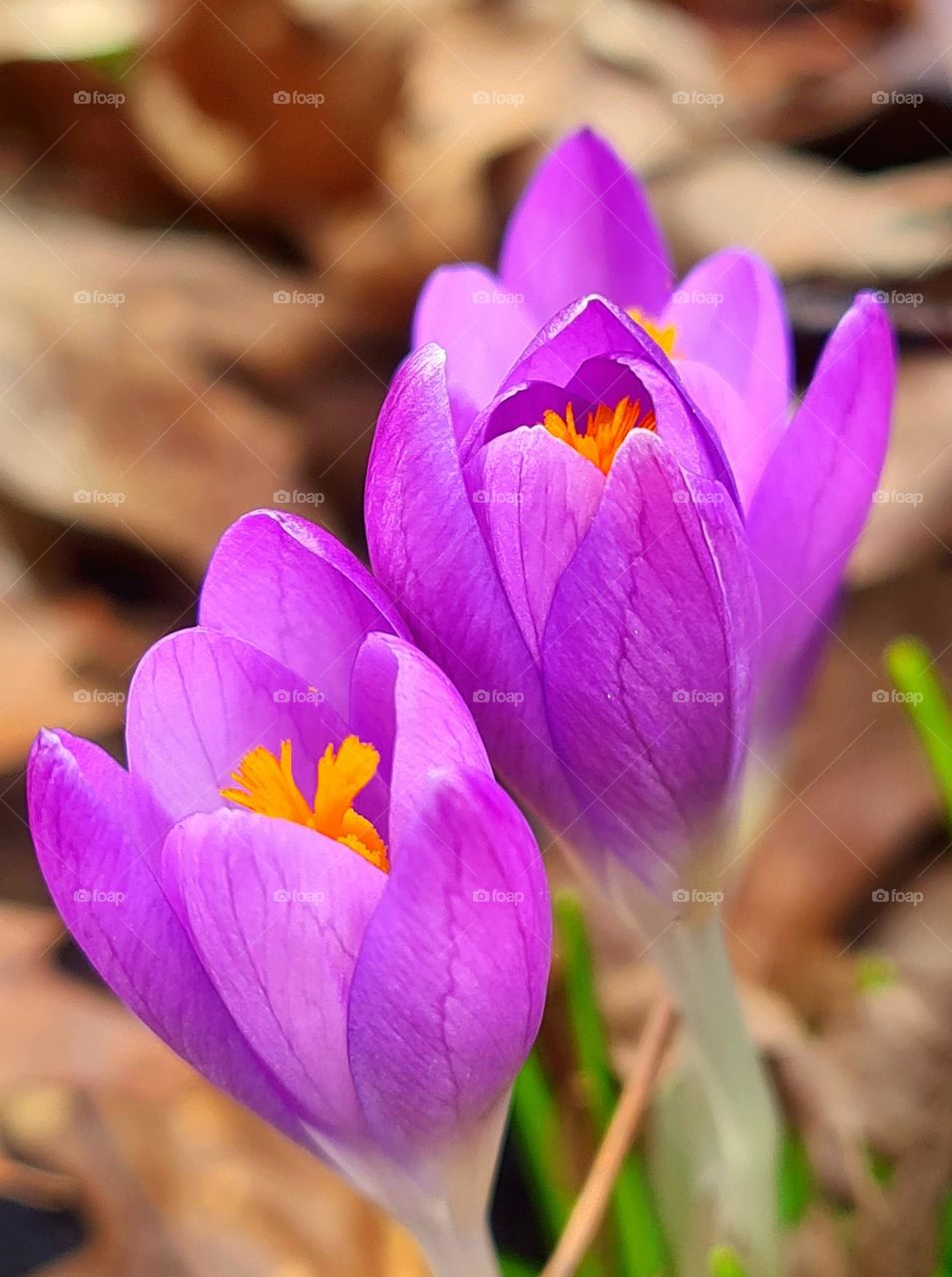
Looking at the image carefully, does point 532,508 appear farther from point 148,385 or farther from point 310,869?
point 148,385

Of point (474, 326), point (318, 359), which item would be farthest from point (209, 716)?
point (318, 359)

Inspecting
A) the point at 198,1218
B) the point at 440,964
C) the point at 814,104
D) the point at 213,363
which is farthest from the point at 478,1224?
the point at 814,104

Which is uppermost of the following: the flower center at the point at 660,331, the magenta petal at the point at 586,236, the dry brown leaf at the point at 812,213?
the dry brown leaf at the point at 812,213

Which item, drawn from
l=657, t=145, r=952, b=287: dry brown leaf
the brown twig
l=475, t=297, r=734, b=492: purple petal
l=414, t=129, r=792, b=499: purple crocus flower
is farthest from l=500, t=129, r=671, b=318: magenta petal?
l=657, t=145, r=952, b=287: dry brown leaf

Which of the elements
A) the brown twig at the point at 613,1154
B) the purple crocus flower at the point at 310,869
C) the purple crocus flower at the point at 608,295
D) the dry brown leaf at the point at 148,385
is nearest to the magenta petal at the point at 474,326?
the purple crocus flower at the point at 608,295

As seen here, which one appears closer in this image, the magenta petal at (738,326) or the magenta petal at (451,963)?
the magenta petal at (451,963)

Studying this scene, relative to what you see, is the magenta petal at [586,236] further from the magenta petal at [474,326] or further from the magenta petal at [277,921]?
the magenta petal at [277,921]
